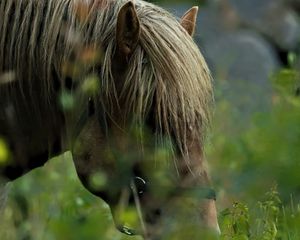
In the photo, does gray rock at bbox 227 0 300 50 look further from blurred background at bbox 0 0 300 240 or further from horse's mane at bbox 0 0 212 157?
horse's mane at bbox 0 0 212 157

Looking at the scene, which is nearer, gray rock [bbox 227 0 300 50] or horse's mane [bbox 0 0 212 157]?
horse's mane [bbox 0 0 212 157]

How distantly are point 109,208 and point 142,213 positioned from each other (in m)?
0.31

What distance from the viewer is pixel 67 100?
341 centimetres

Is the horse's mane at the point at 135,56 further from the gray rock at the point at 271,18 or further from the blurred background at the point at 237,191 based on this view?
the gray rock at the point at 271,18

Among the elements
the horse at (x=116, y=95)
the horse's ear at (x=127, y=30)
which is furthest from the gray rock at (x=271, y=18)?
the horse's ear at (x=127, y=30)

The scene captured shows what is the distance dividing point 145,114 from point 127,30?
0.92 ft

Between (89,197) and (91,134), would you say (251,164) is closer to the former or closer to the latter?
(91,134)

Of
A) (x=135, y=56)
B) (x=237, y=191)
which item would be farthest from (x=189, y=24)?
(x=237, y=191)

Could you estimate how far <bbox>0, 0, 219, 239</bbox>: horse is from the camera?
3980 mm

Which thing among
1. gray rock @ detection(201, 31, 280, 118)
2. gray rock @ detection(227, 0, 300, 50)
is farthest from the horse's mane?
gray rock @ detection(227, 0, 300, 50)

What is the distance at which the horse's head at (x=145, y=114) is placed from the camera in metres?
3.98

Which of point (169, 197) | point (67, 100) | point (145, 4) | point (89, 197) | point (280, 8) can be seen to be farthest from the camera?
point (280, 8)

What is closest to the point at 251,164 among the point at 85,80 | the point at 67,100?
the point at 85,80

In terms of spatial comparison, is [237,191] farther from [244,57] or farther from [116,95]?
[244,57]
